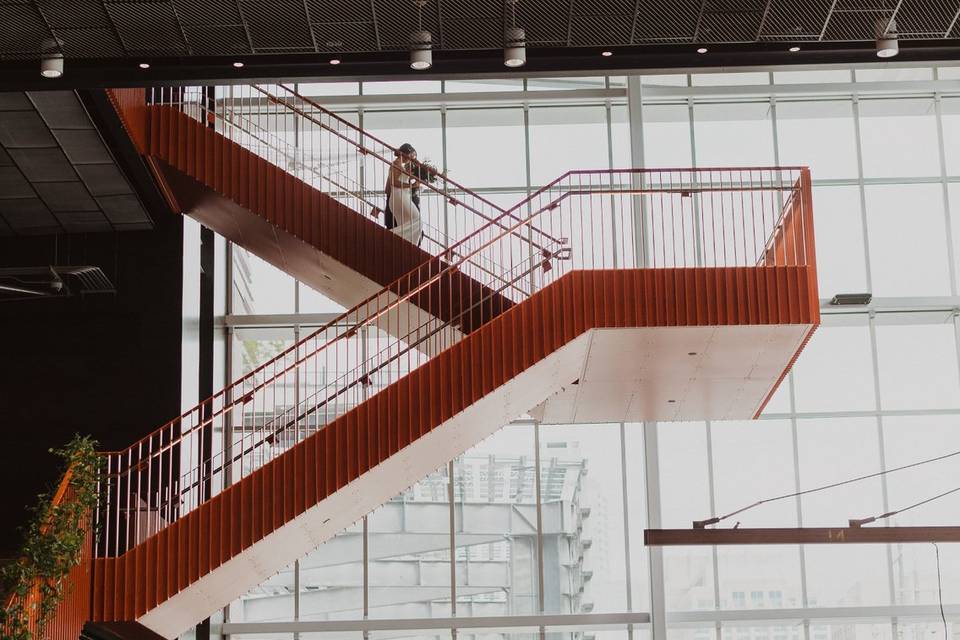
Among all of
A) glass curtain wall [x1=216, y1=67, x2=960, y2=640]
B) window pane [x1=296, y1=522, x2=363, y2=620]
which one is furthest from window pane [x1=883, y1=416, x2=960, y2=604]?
window pane [x1=296, y1=522, x2=363, y2=620]

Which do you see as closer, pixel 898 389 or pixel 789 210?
pixel 789 210

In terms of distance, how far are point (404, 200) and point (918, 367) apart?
11.0 metres

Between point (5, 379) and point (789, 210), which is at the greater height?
point (789, 210)

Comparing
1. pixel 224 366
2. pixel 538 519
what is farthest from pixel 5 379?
pixel 538 519

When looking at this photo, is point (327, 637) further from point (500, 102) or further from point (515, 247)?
point (500, 102)

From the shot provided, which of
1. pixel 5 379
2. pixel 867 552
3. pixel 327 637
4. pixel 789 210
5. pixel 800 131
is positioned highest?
pixel 800 131

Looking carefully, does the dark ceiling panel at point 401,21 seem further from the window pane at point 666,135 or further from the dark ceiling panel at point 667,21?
the window pane at point 666,135

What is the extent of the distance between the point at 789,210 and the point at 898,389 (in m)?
8.83

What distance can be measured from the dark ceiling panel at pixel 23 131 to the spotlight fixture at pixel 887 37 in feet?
30.2

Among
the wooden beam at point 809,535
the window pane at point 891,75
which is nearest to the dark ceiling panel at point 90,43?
the wooden beam at point 809,535

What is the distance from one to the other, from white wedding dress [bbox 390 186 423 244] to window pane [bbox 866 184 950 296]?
10.0 meters

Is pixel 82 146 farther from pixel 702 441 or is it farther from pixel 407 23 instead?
pixel 702 441

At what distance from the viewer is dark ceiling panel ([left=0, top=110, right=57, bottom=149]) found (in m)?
13.8

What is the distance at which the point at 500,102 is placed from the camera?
23453 mm
